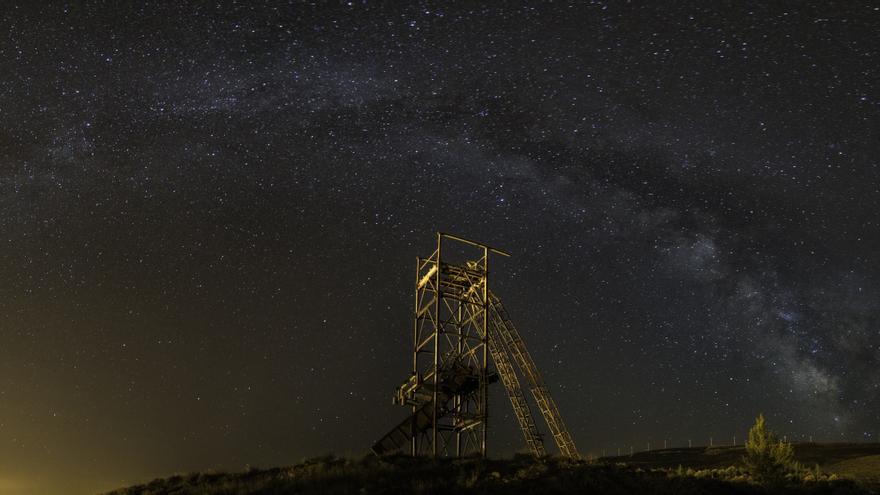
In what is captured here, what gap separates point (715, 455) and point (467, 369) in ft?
96.8

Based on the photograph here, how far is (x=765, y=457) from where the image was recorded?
85.6 ft

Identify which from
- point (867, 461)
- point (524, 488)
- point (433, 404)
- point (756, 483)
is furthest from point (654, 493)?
point (867, 461)

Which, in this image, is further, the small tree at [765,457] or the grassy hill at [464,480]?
the small tree at [765,457]

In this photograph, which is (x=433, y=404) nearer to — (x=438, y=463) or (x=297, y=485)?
(x=438, y=463)

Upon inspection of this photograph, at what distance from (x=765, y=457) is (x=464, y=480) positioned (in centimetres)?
1271

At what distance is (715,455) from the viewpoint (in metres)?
53.3

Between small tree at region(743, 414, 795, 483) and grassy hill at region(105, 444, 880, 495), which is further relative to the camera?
small tree at region(743, 414, 795, 483)

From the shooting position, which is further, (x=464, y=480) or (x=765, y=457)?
(x=765, y=457)

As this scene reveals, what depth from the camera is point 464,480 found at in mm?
20078

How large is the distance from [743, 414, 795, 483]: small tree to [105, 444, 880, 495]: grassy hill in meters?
0.63

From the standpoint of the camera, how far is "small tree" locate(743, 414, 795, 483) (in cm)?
2558

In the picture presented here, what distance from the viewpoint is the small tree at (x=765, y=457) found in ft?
83.9

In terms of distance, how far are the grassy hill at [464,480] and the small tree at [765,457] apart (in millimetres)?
625

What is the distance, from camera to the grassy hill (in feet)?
64.0
